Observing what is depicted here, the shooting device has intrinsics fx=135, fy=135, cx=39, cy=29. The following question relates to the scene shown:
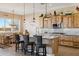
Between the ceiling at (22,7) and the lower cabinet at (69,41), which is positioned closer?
the ceiling at (22,7)

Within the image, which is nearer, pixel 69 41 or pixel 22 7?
pixel 22 7

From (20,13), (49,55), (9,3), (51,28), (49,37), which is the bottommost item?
(49,55)

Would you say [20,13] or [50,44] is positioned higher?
[20,13]

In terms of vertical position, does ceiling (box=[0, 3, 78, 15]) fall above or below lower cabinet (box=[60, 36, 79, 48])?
above

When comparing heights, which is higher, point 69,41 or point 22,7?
point 22,7

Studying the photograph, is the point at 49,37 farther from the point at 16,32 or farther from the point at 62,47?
the point at 16,32

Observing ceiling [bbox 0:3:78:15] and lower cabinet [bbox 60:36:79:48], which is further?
lower cabinet [bbox 60:36:79:48]

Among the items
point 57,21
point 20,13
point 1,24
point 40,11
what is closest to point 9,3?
point 20,13

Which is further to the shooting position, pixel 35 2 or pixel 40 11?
pixel 40 11

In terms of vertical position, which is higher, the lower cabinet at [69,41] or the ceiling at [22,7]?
the ceiling at [22,7]

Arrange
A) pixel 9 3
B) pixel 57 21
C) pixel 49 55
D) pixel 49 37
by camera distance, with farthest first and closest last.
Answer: pixel 57 21 → pixel 49 37 → pixel 49 55 → pixel 9 3

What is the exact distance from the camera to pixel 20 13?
2.99 metres

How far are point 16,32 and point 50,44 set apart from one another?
89cm

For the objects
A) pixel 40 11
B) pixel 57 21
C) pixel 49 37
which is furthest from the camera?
pixel 57 21
